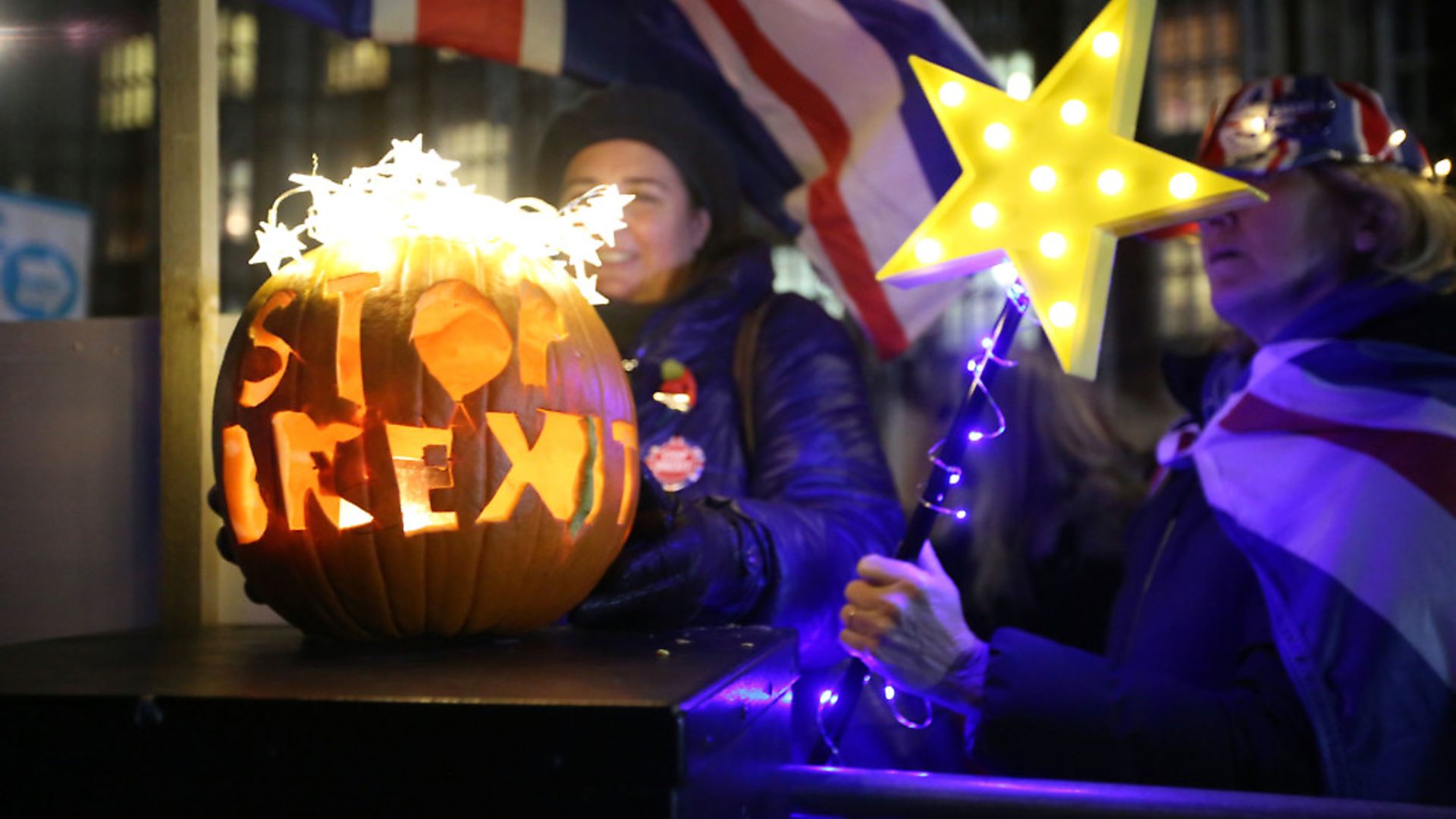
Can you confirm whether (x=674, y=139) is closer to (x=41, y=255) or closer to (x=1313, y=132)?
(x=1313, y=132)

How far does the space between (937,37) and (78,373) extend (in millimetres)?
2110

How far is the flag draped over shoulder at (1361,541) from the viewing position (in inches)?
65.1

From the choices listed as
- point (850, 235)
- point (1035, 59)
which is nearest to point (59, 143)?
point (1035, 59)

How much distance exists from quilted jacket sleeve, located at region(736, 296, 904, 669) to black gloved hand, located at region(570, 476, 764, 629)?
0.50ft

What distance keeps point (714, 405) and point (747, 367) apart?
0.35 ft

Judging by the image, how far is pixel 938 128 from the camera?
3043 mm

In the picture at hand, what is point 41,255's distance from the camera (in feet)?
15.4

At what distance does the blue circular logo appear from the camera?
180 inches

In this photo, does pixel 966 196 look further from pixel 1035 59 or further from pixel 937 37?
pixel 1035 59

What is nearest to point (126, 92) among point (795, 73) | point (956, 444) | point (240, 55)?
point (240, 55)

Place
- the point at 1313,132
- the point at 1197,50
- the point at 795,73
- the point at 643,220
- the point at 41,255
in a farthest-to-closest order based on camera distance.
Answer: the point at 1197,50
the point at 41,255
the point at 795,73
the point at 643,220
the point at 1313,132

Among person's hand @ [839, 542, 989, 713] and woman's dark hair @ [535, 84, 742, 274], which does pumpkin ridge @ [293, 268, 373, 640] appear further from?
woman's dark hair @ [535, 84, 742, 274]

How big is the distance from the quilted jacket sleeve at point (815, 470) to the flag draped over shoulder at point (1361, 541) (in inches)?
24.8

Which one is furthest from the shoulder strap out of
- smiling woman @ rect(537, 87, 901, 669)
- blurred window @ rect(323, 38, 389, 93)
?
blurred window @ rect(323, 38, 389, 93)
